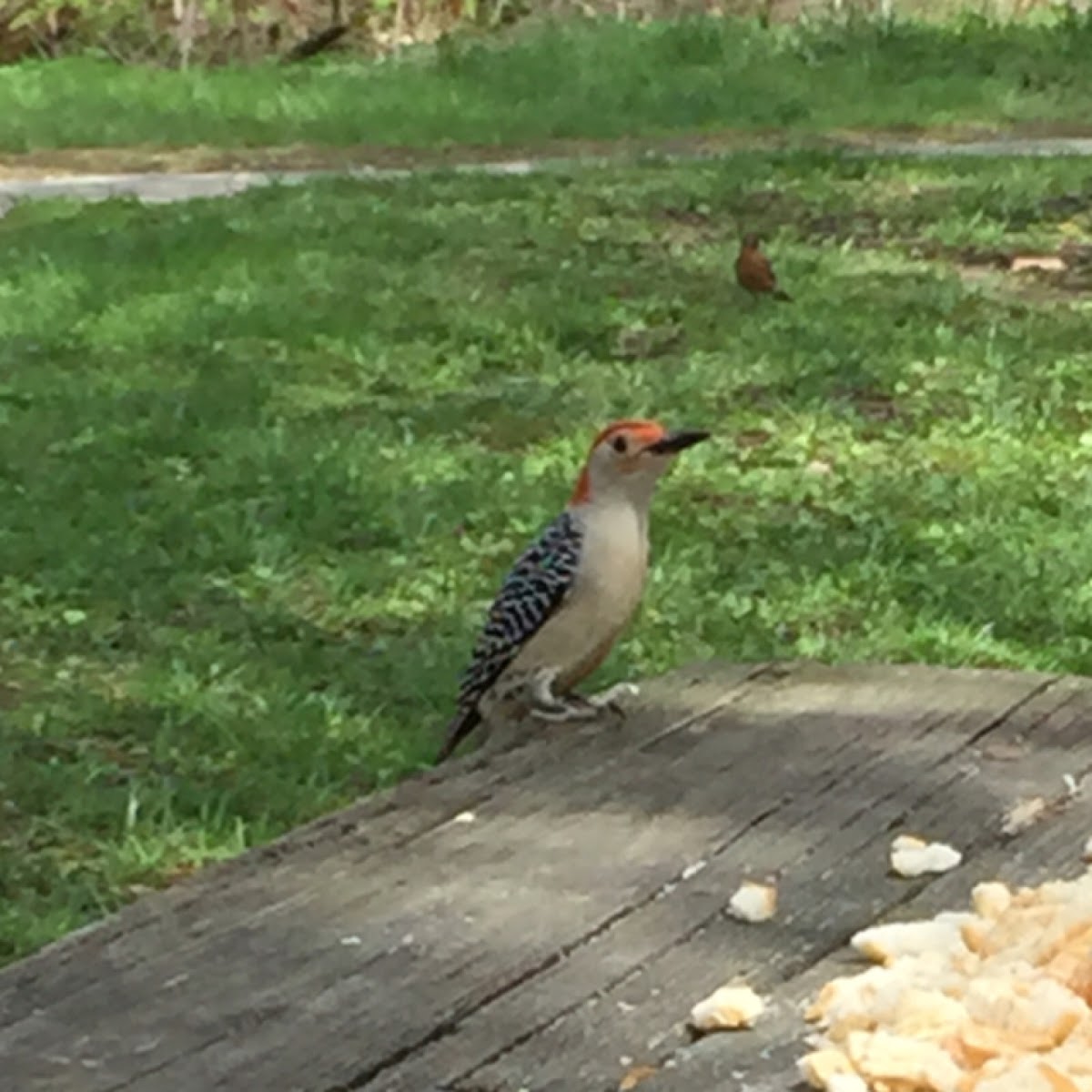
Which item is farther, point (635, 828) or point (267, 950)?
point (635, 828)

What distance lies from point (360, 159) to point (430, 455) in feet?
21.1

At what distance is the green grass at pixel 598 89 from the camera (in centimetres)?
1484

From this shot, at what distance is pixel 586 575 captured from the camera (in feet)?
14.6

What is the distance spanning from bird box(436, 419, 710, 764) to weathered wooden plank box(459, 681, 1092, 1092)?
38.2 inches

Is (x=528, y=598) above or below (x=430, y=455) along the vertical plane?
above

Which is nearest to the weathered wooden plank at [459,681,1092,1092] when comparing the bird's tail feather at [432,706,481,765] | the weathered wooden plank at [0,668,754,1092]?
the weathered wooden plank at [0,668,754,1092]

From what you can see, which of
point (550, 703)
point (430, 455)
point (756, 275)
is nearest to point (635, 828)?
point (550, 703)

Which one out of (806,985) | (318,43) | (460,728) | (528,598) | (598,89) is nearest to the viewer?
(806,985)

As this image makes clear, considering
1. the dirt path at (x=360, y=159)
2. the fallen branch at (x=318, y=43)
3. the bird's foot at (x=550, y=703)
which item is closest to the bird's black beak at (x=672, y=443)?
the bird's foot at (x=550, y=703)

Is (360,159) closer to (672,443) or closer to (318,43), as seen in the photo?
(318,43)

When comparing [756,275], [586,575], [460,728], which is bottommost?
[756,275]

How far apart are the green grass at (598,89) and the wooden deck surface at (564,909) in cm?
1133

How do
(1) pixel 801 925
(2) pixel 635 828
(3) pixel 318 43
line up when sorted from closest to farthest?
(1) pixel 801 925
(2) pixel 635 828
(3) pixel 318 43

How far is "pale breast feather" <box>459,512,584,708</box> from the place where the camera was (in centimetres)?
447
